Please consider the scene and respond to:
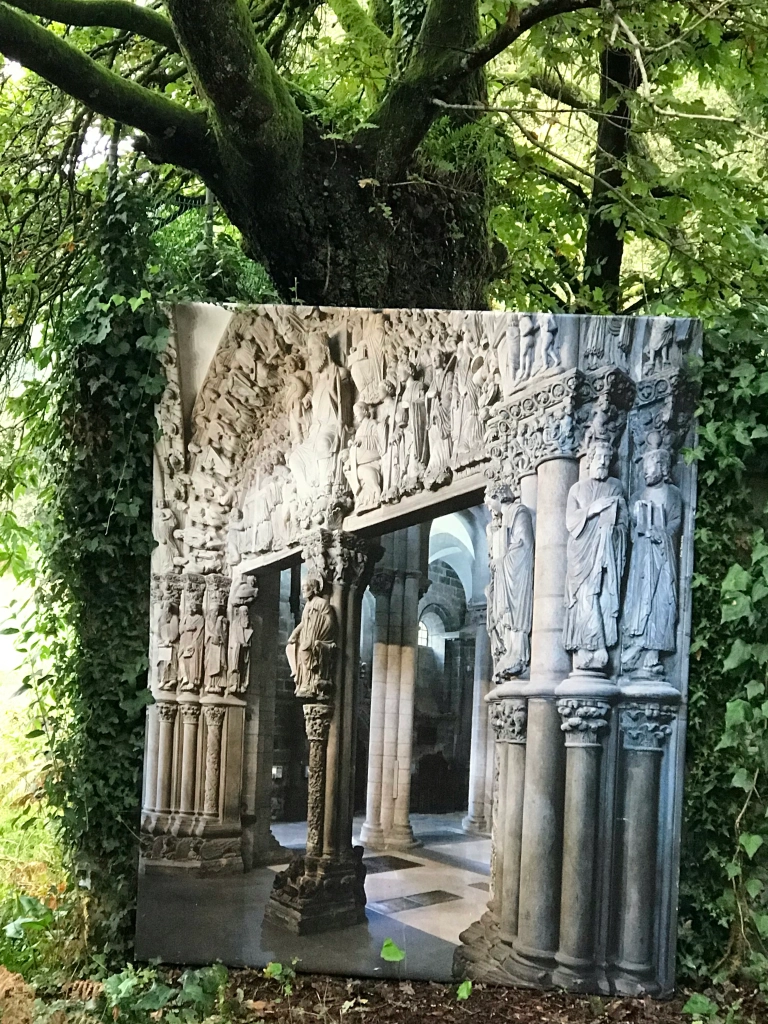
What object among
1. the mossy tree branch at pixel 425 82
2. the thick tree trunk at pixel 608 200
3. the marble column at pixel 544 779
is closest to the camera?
the marble column at pixel 544 779

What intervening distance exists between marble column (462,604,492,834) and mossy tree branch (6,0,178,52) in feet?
10.7

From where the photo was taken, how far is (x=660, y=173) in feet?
14.9

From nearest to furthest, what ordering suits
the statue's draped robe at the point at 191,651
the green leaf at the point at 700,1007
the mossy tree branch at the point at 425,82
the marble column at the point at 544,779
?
the green leaf at the point at 700,1007, the marble column at the point at 544,779, the statue's draped robe at the point at 191,651, the mossy tree branch at the point at 425,82

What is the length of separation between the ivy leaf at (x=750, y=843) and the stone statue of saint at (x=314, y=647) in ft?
6.30

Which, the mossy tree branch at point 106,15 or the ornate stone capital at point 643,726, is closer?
the ornate stone capital at point 643,726

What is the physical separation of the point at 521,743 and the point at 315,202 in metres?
2.86

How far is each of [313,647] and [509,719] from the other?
94 centimetres

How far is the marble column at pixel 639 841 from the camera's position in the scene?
143 inches

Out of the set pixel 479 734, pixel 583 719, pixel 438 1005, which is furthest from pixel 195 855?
pixel 583 719

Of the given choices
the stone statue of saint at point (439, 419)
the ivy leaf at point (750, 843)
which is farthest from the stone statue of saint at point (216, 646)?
the ivy leaf at point (750, 843)

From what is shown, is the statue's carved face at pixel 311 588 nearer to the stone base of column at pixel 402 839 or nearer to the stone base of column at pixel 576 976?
the stone base of column at pixel 402 839

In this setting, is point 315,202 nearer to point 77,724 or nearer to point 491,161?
point 491,161

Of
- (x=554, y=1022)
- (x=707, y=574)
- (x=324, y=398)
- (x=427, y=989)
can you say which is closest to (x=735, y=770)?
(x=707, y=574)

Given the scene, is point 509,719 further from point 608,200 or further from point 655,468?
point 608,200
